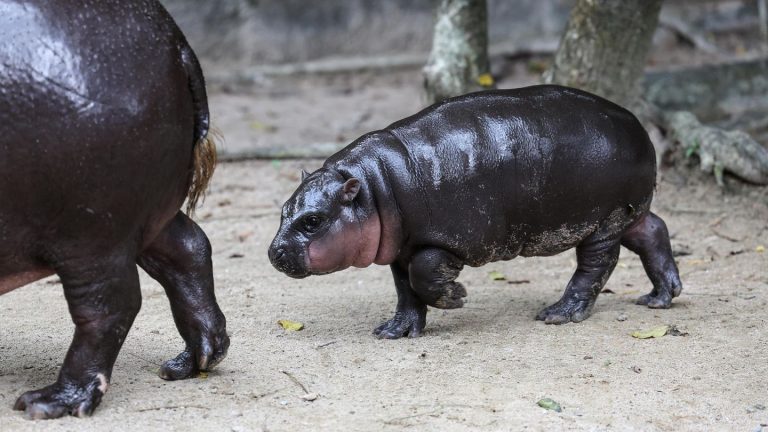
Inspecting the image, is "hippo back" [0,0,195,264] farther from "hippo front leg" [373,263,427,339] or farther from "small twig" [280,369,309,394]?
"hippo front leg" [373,263,427,339]

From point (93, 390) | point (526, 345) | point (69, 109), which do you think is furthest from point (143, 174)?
point (526, 345)

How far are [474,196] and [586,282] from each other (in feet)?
2.47

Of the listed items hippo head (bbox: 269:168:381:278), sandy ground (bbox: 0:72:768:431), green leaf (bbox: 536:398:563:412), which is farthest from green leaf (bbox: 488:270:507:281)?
green leaf (bbox: 536:398:563:412)

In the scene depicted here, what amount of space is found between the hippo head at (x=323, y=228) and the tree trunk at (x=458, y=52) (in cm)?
322

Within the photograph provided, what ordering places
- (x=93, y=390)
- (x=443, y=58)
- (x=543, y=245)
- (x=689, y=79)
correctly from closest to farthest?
(x=93, y=390) → (x=543, y=245) → (x=443, y=58) → (x=689, y=79)

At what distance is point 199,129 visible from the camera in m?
3.79

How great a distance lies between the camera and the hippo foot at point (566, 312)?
15.9 ft

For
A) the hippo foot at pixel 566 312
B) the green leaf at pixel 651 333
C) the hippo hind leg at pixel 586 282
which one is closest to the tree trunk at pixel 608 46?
the hippo hind leg at pixel 586 282

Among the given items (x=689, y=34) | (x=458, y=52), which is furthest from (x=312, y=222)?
(x=689, y=34)

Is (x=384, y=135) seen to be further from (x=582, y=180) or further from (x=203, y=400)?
(x=203, y=400)

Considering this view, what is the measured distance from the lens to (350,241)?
4512mm

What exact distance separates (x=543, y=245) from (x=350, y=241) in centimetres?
90

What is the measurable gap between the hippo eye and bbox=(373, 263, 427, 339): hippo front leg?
53 cm

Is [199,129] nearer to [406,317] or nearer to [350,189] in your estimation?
[350,189]
